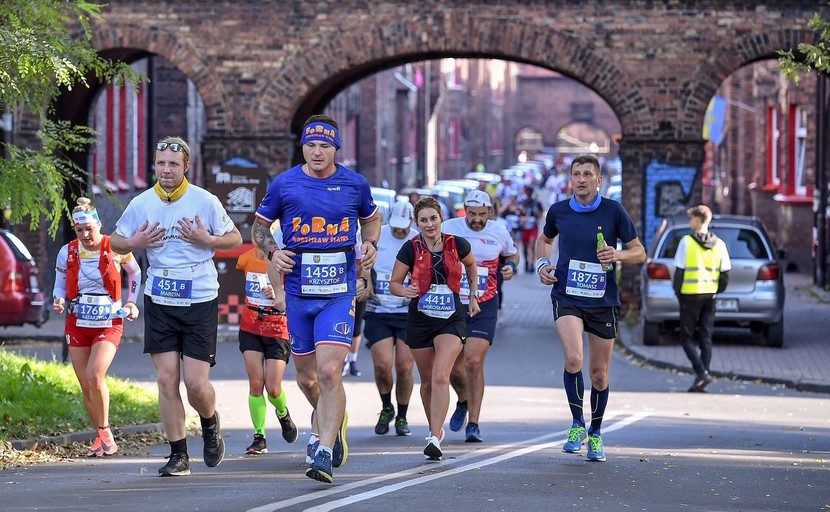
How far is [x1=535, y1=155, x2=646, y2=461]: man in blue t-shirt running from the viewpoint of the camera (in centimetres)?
1042

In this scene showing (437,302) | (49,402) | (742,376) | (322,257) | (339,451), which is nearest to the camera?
(322,257)

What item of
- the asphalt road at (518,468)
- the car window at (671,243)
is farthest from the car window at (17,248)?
the car window at (671,243)

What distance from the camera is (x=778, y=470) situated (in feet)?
33.2

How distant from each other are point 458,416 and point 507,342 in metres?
10.2

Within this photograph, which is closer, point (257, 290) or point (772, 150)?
point (257, 290)

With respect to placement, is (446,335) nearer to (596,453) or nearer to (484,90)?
(596,453)

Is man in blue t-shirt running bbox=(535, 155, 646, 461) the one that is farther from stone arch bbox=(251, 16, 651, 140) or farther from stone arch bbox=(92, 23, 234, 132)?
stone arch bbox=(92, 23, 234, 132)

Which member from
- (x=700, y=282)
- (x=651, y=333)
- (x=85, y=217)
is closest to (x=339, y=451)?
(x=85, y=217)

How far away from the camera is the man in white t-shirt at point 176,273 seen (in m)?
9.24

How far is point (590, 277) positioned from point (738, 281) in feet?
33.8

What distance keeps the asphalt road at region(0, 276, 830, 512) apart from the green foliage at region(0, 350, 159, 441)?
685 millimetres

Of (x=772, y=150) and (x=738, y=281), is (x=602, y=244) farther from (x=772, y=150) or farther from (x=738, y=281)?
(x=772, y=150)

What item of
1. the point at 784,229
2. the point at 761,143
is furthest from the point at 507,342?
the point at 761,143

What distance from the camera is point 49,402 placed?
12273 mm
